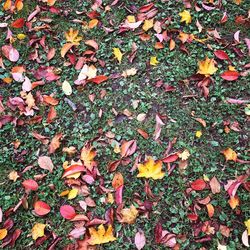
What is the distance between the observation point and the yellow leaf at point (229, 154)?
3027 mm

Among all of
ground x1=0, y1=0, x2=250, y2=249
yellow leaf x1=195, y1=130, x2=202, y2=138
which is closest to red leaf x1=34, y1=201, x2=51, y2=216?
ground x1=0, y1=0, x2=250, y2=249

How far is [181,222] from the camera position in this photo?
9.29 ft

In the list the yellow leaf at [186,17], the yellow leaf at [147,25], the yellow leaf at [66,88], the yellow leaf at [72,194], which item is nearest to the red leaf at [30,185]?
the yellow leaf at [72,194]

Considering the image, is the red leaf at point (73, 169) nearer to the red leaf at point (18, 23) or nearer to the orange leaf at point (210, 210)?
the orange leaf at point (210, 210)

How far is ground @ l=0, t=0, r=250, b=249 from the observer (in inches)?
113

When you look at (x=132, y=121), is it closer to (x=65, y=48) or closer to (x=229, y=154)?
(x=229, y=154)

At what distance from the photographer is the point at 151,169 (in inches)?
119

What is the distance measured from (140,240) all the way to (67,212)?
1.88 ft

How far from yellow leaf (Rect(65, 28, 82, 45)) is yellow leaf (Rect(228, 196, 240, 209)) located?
198 cm

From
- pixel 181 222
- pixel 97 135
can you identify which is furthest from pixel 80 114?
pixel 181 222

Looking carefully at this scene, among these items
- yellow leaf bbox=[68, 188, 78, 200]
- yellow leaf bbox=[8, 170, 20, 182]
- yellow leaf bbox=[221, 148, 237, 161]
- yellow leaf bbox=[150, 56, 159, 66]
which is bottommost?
yellow leaf bbox=[68, 188, 78, 200]

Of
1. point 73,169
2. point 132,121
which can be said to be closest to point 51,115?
point 73,169

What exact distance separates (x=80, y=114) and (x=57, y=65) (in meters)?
0.59

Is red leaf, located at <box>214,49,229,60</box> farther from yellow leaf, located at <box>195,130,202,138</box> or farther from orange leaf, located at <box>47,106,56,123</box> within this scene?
orange leaf, located at <box>47,106,56,123</box>
